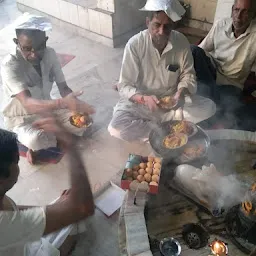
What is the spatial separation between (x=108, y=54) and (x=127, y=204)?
3318mm

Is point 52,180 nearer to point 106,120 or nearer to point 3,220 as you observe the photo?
point 106,120

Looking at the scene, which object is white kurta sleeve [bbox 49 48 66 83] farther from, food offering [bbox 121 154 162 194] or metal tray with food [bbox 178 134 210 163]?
metal tray with food [bbox 178 134 210 163]

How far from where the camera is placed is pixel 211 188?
195cm

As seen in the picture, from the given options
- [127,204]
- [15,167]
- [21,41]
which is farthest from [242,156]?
[21,41]

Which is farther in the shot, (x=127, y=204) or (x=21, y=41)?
(x=21, y=41)

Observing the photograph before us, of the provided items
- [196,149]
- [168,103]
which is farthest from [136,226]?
[168,103]

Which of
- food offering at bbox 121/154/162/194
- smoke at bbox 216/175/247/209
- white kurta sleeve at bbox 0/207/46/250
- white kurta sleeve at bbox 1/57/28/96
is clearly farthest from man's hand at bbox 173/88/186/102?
white kurta sleeve at bbox 0/207/46/250

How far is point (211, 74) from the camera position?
3.36m

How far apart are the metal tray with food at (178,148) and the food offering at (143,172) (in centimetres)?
19

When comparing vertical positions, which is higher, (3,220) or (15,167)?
(15,167)

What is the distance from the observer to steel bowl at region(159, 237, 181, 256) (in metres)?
1.76

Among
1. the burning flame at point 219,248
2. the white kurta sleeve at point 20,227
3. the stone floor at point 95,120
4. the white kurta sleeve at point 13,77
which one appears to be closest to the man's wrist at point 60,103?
the white kurta sleeve at point 13,77

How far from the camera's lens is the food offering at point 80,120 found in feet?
10.2

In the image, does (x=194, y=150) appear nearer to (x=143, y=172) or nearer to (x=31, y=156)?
(x=143, y=172)
